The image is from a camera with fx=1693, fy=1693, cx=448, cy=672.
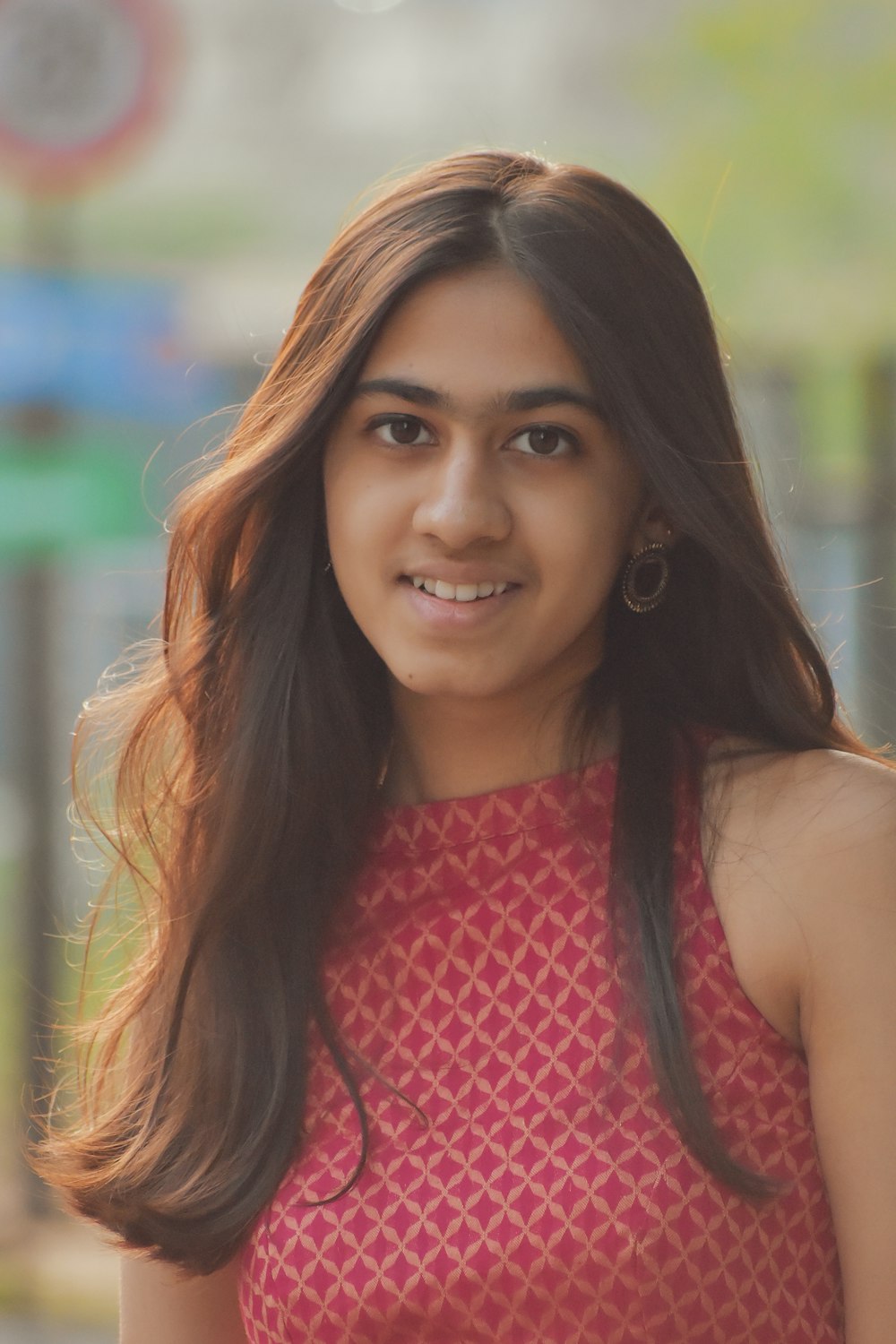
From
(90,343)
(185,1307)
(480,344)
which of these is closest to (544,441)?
(480,344)

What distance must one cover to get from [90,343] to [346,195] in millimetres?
704

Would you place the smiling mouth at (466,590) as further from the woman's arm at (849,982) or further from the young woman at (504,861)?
the woman's arm at (849,982)

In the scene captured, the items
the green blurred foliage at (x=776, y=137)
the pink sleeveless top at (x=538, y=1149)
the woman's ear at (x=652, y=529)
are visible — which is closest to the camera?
the pink sleeveless top at (x=538, y=1149)

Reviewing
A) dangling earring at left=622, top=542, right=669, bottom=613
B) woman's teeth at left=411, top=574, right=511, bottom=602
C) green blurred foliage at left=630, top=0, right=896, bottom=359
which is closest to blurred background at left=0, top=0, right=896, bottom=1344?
green blurred foliage at left=630, top=0, right=896, bottom=359

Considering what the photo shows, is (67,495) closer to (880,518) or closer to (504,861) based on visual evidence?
(880,518)

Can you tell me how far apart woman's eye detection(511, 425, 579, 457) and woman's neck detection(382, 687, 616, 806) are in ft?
1.00

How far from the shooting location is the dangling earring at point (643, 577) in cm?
185

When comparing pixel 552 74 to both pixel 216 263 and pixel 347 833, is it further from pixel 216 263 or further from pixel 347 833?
pixel 347 833

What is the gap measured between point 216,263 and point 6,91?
643mm

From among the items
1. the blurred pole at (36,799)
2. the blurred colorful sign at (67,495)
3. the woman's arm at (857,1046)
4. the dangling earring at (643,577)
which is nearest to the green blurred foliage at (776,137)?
the blurred colorful sign at (67,495)

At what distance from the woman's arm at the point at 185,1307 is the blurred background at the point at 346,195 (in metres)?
2.16

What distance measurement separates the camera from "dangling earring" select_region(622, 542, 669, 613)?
73.0 inches

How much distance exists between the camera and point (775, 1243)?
163cm

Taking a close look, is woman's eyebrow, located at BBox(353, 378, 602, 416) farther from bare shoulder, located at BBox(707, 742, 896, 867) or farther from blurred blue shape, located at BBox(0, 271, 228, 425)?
blurred blue shape, located at BBox(0, 271, 228, 425)
